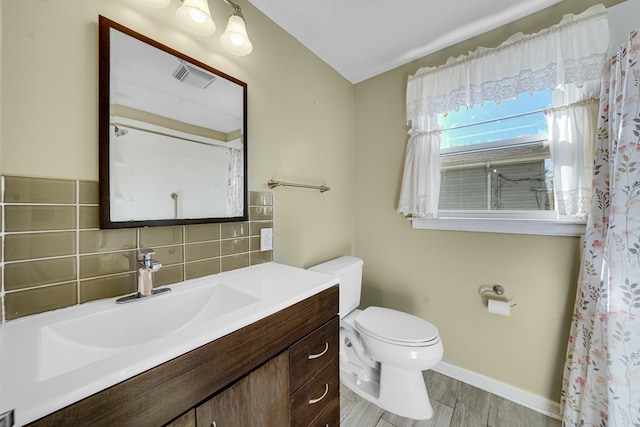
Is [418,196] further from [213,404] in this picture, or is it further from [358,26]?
[213,404]

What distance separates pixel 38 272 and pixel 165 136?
0.58m

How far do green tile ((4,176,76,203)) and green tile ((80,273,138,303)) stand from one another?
0.28 metres

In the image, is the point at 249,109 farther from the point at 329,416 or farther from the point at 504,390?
the point at 504,390

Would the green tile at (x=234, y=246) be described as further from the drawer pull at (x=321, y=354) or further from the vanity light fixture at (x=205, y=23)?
the vanity light fixture at (x=205, y=23)

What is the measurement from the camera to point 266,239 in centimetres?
134

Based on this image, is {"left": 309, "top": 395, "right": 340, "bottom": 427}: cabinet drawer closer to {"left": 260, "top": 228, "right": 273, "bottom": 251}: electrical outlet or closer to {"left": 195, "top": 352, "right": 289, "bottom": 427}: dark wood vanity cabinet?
{"left": 195, "top": 352, "right": 289, "bottom": 427}: dark wood vanity cabinet

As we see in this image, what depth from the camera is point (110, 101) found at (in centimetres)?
83

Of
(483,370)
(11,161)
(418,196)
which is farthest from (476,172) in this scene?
(11,161)

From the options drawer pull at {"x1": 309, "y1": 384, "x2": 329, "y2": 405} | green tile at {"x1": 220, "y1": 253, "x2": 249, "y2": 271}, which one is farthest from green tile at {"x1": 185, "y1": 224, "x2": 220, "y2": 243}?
drawer pull at {"x1": 309, "y1": 384, "x2": 329, "y2": 405}

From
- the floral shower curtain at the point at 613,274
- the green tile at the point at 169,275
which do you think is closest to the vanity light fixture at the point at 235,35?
the green tile at the point at 169,275

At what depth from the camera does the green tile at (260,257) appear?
1287 millimetres

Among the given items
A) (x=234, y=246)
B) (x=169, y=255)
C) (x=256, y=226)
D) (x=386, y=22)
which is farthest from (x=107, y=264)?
(x=386, y=22)

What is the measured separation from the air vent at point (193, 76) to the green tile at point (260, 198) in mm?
537

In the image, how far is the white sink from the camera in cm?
60
